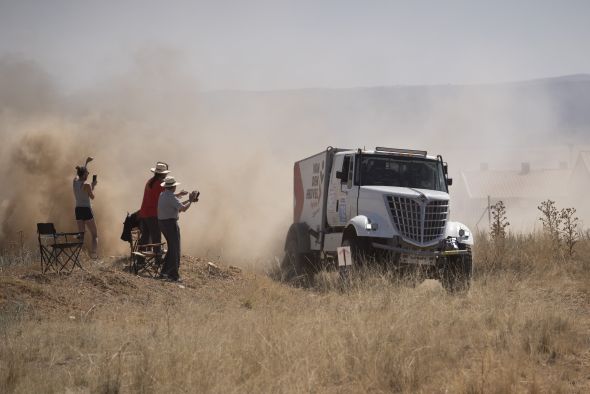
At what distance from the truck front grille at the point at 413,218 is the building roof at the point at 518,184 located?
3900 cm

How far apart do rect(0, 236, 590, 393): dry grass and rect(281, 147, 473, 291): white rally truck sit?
1731mm

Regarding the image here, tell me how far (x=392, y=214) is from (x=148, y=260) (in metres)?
4.79

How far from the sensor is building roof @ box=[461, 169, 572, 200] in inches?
2090

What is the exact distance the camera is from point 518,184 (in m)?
55.7

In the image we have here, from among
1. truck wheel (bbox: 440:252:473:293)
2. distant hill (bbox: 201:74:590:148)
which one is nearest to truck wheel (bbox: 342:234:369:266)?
truck wheel (bbox: 440:252:473:293)

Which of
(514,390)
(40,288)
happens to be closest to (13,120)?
(40,288)

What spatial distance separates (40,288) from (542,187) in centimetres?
4673

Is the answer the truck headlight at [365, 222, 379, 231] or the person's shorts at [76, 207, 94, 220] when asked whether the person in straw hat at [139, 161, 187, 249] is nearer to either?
the person's shorts at [76, 207, 94, 220]

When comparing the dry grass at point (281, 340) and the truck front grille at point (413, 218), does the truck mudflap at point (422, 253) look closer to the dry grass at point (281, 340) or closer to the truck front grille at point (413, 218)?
the truck front grille at point (413, 218)

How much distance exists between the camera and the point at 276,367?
8062 mm

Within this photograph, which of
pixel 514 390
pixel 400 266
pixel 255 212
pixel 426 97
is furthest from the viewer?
pixel 426 97

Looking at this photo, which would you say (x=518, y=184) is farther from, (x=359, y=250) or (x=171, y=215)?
(x=171, y=215)

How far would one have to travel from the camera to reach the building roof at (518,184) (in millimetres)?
53094

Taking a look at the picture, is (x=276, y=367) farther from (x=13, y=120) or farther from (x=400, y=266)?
(x=13, y=120)
